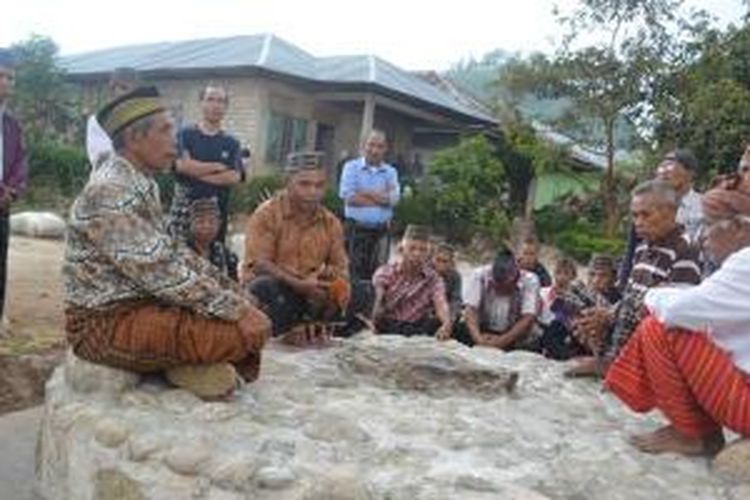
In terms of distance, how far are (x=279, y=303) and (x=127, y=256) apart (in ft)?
6.35

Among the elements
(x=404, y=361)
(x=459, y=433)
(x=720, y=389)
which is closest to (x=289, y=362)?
(x=404, y=361)

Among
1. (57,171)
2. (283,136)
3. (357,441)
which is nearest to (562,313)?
(357,441)

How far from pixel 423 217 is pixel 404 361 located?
14.6 metres

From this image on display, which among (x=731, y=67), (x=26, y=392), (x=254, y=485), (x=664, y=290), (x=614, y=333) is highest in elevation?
(x=731, y=67)

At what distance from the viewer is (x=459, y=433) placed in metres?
4.36

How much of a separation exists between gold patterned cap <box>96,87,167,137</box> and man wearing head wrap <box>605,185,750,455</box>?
2.20 metres

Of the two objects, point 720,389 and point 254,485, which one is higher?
point 720,389

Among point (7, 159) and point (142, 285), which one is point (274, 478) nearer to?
point (142, 285)

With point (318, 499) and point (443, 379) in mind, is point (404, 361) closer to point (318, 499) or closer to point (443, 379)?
point (443, 379)

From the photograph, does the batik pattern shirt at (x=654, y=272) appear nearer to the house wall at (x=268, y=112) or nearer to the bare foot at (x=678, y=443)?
the bare foot at (x=678, y=443)

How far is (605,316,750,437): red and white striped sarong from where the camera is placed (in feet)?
12.8

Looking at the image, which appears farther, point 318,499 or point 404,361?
point 404,361

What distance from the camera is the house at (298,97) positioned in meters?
23.1

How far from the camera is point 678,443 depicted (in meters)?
4.22
